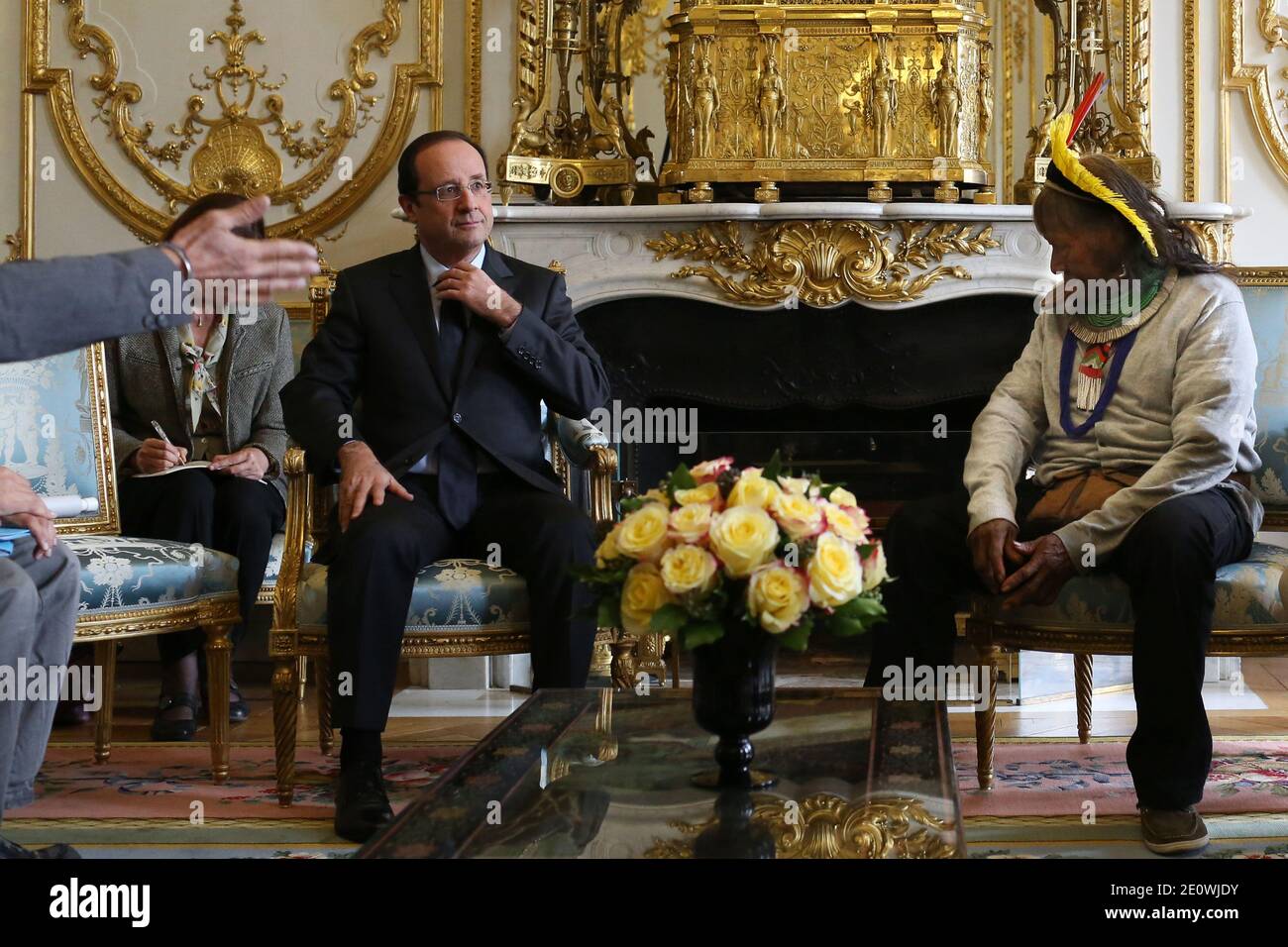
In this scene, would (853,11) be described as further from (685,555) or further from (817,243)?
(685,555)

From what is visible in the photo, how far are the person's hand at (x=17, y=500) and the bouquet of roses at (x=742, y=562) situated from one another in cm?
123

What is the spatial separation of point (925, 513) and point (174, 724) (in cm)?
202

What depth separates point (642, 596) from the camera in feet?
6.64

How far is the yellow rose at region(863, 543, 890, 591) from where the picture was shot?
210 centimetres

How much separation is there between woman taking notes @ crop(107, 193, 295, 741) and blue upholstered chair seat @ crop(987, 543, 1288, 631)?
1970 mm

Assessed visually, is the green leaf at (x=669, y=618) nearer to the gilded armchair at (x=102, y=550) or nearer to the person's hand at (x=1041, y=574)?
the person's hand at (x=1041, y=574)

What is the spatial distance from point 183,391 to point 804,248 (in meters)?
1.82

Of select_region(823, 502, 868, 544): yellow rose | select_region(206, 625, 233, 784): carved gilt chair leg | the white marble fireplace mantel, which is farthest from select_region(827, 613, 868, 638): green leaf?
the white marble fireplace mantel

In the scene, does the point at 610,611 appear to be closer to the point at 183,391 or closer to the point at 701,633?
the point at 701,633

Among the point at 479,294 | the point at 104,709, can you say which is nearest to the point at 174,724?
the point at 104,709

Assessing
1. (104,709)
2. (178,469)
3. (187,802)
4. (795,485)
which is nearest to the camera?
(795,485)

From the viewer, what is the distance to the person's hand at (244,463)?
3.93 m

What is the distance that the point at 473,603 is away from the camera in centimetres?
309

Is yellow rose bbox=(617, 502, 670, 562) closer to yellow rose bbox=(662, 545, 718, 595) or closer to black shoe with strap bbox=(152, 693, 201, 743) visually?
yellow rose bbox=(662, 545, 718, 595)
